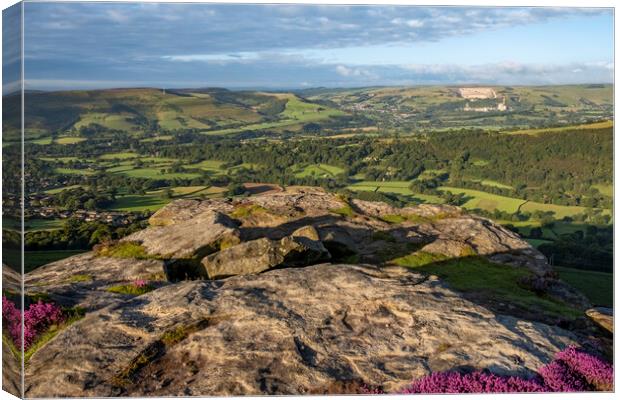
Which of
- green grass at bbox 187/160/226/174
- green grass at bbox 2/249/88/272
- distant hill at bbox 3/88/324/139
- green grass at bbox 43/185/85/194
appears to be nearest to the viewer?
green grass at bbox 2/249/88/272

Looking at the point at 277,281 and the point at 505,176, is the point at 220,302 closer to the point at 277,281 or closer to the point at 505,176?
the point at 277,281

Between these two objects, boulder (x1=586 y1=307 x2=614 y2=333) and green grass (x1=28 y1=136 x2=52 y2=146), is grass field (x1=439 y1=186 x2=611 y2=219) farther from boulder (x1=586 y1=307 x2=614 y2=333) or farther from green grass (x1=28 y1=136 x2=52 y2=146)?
green grass (x1=28 y1=136 x2=52 y2=146)

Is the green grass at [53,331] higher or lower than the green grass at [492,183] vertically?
lower

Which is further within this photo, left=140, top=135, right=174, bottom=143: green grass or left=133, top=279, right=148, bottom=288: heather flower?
left=140, top=135, right=174, bottom=143: green grass

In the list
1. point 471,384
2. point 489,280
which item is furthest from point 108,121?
point 471,384

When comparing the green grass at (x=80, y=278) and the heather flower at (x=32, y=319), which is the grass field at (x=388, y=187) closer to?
the green grass at (x=80, y=278)

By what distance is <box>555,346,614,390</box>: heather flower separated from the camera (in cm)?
1326

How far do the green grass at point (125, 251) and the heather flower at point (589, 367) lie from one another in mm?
14144

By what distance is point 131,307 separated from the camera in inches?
560

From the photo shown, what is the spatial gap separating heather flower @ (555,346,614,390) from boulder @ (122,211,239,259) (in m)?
11.8

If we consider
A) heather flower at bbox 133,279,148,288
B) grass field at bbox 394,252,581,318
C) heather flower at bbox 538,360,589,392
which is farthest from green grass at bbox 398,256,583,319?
heather flower at bbox 133,279,148,288

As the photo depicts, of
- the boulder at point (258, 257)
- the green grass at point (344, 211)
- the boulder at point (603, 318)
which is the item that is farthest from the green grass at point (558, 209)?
the boulder at point (258, 257)

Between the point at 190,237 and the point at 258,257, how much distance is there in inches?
157

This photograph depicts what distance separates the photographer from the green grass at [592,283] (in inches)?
934
